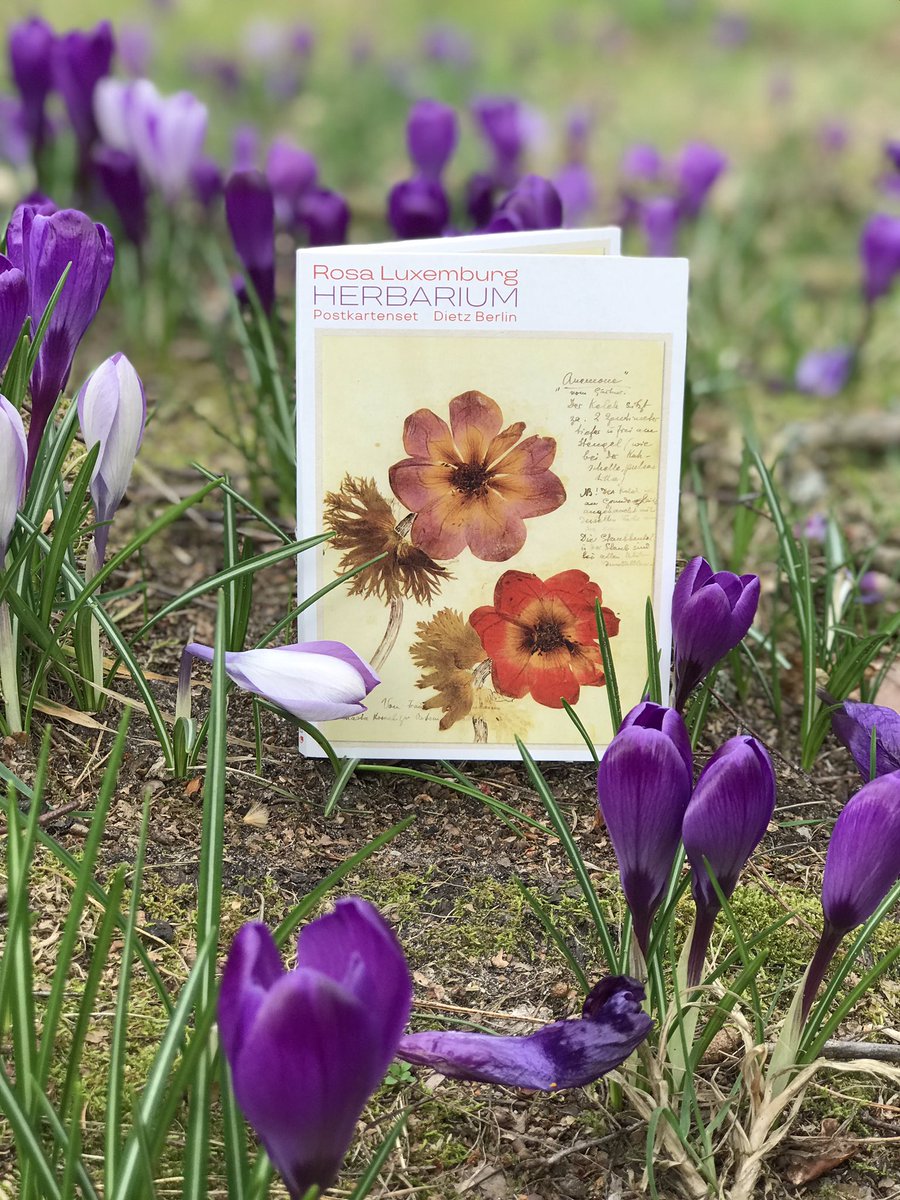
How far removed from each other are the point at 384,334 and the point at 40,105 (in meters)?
1.59

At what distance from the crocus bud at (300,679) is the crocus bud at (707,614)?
0.97ft

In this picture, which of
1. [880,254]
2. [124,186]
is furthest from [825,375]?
[124,186]

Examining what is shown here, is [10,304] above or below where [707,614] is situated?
above

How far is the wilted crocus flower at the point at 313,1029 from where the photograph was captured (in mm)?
586

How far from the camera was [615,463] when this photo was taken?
4.12ft

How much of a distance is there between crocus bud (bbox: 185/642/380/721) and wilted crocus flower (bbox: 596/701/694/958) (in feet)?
0.97

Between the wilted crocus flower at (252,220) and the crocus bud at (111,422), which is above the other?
the wilted crocus flower at (252,220)

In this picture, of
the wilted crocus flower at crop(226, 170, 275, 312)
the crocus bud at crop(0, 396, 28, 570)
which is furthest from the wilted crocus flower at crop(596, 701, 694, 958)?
the wilted crocus flower at crop(226, 170, 275, 312)

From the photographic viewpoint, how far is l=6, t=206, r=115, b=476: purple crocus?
113 cm

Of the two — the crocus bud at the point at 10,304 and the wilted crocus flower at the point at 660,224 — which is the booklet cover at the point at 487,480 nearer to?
the crocus bud at the point at 10,304

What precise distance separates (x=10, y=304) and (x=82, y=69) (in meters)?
1.46

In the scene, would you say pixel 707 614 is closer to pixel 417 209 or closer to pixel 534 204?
pixel 534 204

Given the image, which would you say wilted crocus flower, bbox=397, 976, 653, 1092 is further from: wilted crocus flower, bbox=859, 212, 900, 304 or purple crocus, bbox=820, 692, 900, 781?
wilted crocus flower, bbox=859, 212, 900, 304

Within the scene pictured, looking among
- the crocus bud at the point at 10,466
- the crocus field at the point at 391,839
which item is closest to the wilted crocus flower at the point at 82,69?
the crocus field at the point at 391,839
